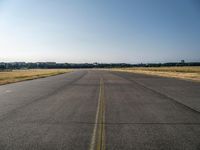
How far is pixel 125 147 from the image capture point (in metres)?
6.09

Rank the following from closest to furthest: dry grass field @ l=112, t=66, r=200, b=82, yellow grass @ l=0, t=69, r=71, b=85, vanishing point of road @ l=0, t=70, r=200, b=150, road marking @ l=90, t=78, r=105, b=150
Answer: road marking @ l=90, t=78, r=105, b=150 → vanishing point of road @ l=0, t=70, r=200, b=150 → yellow grass @ l=0, t=69, r=71, b=85 → dry grass field @ l=112, t=66, r=200, b=82

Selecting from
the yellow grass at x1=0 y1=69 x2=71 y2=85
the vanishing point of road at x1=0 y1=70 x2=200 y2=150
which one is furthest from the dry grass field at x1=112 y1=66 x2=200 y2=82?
the vanishing point of road at x1=0 y1=70 x2=200 y2=150

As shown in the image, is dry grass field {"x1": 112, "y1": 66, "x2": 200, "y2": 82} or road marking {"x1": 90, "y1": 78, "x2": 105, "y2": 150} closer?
road marking {"x1": 90, "y1": 78, "x2": 105, "y2": 150}

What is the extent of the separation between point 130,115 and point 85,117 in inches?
74.5

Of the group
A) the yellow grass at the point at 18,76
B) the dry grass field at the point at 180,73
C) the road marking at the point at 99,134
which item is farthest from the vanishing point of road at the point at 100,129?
the dry grass field at the point at 180,73

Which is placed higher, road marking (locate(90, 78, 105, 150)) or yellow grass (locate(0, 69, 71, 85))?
road marking (locate(90, 78, 105, 150))

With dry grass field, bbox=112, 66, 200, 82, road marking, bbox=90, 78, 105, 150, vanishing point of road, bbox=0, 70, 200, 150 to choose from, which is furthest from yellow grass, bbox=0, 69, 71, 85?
dry grass field, bbox=112, 66, 200, 82

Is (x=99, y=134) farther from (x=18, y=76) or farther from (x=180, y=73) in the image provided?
(x=180, y=73)

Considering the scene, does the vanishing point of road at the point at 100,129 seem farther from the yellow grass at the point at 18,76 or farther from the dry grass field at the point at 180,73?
the dry grass field at the point at 180,73

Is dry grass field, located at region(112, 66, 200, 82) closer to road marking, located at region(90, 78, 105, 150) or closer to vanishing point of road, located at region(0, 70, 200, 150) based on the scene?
vanishing point of road, located at region(0, 70, 200, 150)

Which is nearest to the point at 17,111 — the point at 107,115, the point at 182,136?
the point at 107,115

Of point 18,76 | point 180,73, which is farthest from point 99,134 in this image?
point 180,73

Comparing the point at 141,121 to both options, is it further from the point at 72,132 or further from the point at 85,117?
the point at 72,132

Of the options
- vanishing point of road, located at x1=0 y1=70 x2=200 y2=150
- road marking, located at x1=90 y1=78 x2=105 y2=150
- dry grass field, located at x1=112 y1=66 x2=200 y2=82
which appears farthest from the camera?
dry grass field, located at x1=112 y1=66 x2=200 y2=82
